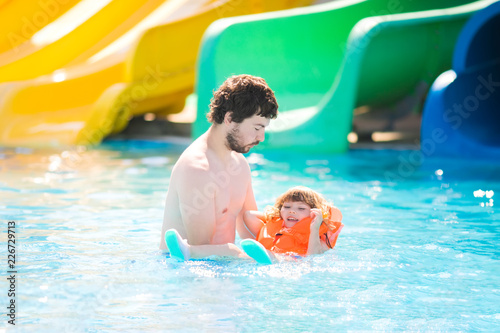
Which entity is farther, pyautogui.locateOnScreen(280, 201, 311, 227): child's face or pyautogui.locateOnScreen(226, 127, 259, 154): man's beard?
pyautogui.locateOnScreen(280, 201, 311, 227): child's face

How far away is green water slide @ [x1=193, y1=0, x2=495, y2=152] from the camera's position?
774 cm

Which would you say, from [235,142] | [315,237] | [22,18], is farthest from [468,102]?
[22,18]

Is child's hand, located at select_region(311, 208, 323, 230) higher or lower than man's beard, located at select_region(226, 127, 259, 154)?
lower

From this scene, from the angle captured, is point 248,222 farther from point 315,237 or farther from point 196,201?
point 196,201

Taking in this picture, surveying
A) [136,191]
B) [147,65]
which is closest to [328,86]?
[147,65]

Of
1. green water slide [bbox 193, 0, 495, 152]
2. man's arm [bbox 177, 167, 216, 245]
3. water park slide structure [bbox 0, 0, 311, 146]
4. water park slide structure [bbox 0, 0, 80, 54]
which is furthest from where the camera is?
water park slide structure [bbox 0, 0, 80, 54]

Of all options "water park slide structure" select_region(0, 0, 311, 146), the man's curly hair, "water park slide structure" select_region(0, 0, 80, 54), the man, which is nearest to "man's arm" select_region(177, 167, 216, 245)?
the man

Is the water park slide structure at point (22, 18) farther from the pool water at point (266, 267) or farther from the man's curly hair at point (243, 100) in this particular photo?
the man's curly hair at point (243, 100)

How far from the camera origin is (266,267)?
3.33m

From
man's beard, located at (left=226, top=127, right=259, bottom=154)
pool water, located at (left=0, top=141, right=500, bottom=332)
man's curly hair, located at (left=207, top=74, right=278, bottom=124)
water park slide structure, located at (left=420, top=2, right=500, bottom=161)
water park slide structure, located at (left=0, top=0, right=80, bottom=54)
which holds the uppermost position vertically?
water park slide structure, located at (left=0, top=0, right=80, bottom=54)

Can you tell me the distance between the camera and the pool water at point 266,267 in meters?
2.64

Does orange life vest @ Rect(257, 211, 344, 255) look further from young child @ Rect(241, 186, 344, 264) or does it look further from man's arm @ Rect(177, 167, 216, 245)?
man's arm @ Rect(177, 167, 216, 245)

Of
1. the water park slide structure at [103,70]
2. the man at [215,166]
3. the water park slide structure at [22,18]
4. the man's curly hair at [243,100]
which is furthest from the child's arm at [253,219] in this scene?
the water park slide structure at [22,18]

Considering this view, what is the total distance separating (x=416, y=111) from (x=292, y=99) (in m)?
1.93
